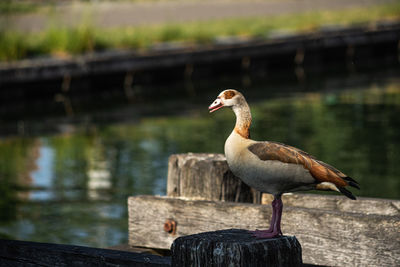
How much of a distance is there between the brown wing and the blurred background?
17.1ft

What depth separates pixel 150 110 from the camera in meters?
20.8

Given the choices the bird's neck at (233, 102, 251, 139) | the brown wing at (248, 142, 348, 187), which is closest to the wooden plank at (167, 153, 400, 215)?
the bird's neck at (233, 102, 251, 139)

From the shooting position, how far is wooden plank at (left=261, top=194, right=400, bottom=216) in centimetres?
543

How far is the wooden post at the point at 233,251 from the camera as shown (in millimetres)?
3479

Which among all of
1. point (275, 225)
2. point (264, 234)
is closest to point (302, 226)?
point (275, 225)

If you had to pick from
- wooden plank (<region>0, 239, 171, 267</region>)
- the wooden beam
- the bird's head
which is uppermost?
the wooden beam

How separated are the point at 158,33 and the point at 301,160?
958 inches

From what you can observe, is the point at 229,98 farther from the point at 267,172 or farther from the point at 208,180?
the point at 208,180

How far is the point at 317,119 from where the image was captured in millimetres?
18547

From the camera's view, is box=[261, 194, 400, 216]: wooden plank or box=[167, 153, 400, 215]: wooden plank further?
box=[167, 153, 400, 215]: wooden plank

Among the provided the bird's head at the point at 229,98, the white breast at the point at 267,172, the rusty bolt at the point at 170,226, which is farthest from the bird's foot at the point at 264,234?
the rusty bolt at the point at 170,226

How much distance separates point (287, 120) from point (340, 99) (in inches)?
153

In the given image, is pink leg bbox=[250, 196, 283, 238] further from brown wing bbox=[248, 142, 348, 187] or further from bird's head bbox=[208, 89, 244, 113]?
bird's head bbox=[208, 89, 244, 113]

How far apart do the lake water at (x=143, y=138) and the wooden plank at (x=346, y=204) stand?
3.86 metres
